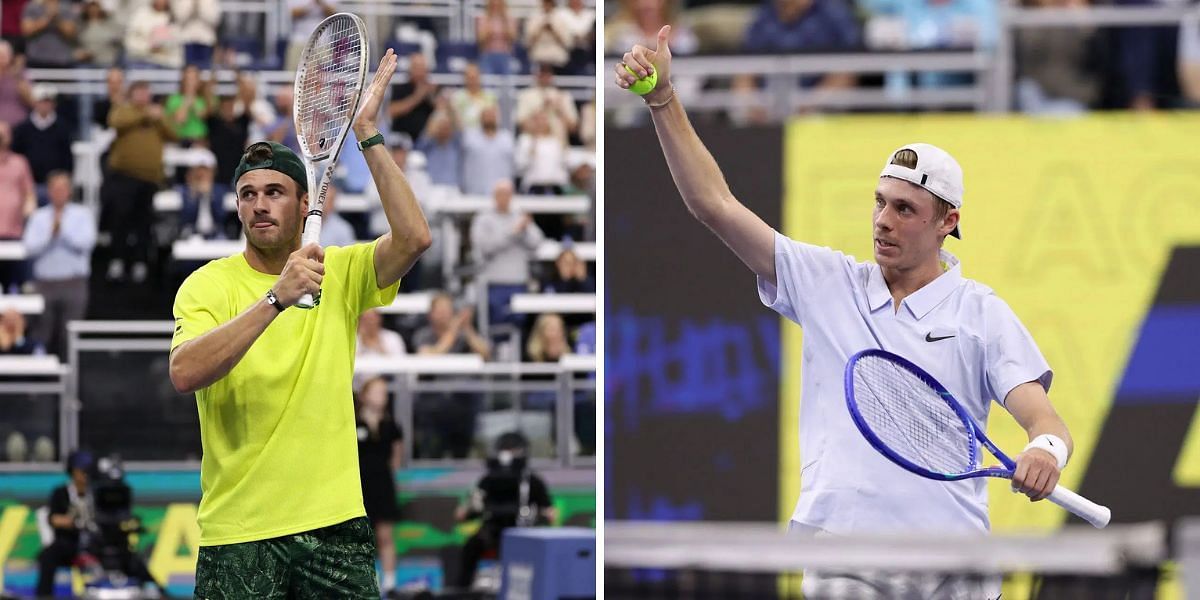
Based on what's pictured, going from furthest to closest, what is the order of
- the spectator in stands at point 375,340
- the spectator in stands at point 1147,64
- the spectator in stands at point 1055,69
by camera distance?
the spectator in stands at point 375,340 < the spectator in stands at point 1055,69 < the spectator in stands at point 1147,64

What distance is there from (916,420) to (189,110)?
11491 mm

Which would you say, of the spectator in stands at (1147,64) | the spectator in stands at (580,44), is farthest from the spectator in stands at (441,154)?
the spectator in stands at (1147,64)

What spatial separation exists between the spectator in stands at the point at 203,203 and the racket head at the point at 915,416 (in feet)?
35.2

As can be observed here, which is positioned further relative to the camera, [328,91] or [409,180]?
[409,180]

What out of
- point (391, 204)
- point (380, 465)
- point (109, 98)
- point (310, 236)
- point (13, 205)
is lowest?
point (380, 465)

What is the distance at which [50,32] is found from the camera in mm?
15367

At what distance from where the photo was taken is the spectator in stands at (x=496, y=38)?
1581cm

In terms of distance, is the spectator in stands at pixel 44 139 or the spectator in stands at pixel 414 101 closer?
the spectator in stands at pixel 44 139

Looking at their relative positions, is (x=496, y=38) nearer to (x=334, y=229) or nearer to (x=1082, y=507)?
(x=334, y=229)

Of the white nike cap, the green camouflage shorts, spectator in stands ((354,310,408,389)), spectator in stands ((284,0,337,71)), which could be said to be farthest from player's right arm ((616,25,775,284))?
spectator in stands ((284,0,337,71))

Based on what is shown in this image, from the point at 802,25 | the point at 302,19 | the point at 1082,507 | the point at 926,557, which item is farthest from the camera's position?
the point at 302,19

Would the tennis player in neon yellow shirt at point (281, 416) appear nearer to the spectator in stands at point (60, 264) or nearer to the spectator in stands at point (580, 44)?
the spectator in stands at point (60, 264)

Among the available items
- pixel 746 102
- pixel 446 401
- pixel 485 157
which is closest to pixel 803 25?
pixel 746 102

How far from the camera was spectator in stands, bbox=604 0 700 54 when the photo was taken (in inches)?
566
